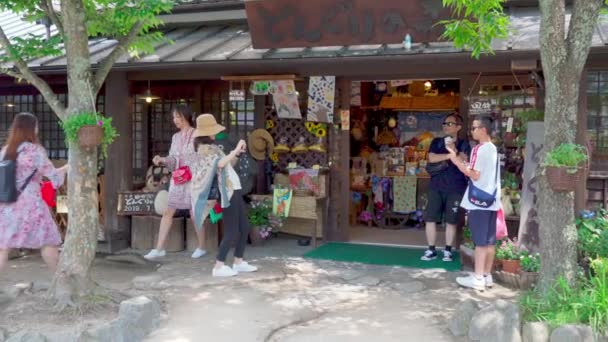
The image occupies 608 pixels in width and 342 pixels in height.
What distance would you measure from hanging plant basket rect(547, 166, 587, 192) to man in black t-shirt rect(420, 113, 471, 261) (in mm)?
2563

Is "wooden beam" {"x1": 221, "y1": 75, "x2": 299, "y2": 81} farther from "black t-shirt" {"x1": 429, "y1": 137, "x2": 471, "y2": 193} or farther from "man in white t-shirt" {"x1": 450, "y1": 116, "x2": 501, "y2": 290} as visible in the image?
"man in white t-shirt" {"x1": 450, "y1": 116, "x2": 501, "y2": 290}

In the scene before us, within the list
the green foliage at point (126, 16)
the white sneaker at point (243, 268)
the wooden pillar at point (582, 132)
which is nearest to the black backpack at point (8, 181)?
the green foliage at point (126, 16)

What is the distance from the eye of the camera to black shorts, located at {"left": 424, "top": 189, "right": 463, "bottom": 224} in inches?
310

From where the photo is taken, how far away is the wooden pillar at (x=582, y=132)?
7273 millimetres

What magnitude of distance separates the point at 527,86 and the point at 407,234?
3267 mm

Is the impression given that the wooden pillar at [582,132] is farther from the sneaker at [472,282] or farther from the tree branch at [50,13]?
the tree branch at [50,13]

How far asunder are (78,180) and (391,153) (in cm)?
660

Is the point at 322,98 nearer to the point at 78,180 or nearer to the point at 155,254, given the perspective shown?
the point at 155,254

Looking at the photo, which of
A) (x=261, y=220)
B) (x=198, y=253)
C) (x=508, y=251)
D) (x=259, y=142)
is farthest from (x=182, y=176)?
(x=508, y=251)

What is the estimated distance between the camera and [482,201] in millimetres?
6559

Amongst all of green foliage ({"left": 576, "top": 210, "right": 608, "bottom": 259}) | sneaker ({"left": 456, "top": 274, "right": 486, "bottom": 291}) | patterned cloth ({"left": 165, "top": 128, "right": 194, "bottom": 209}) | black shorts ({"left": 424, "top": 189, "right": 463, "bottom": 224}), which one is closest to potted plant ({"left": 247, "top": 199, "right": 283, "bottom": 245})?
patterned cloth ({"left": 165, "top": 128, "right": 194, "bottom": 209})

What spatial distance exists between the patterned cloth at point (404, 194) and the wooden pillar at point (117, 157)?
4622mm

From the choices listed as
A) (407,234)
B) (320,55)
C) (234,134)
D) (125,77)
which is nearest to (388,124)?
(407,234)

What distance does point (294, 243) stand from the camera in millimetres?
9508
